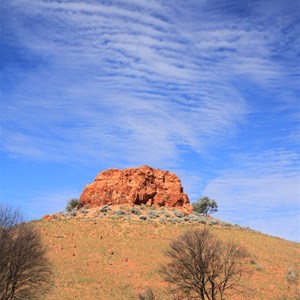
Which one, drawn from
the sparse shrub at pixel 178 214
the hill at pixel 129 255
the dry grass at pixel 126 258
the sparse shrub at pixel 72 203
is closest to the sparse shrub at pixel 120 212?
the hill at pixel 129 255

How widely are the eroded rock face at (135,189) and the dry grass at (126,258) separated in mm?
13254

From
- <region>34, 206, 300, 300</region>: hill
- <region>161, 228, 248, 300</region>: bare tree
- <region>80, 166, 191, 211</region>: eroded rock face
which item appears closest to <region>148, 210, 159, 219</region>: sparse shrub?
<region>34, 206, 300, 300</region>: hill

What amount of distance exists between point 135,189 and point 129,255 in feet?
87.0

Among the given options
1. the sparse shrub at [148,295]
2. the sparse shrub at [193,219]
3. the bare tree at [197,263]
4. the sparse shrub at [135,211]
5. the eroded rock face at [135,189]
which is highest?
the eroded rock face at [135,189]

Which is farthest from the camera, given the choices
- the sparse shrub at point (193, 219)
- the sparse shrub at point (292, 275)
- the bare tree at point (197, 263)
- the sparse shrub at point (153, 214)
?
the sparse shrub at point (193, 219)

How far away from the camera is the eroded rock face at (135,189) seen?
252 ft

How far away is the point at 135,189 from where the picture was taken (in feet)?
251

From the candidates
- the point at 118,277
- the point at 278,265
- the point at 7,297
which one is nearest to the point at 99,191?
the point at 118,277

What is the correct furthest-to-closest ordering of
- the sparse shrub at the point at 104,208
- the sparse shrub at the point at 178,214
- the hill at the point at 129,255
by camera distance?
the sparse shrub at the point at 104,208, the sparse shrub at the point at 178,214, the hill at the point at 129,255

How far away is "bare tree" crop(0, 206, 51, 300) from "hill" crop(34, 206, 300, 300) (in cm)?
832

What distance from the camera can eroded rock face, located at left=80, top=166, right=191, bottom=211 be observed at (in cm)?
7681

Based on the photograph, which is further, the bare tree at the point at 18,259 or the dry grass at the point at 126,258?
the dry grass at the point at 126,258

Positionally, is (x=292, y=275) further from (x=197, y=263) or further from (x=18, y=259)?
(x=18, y=259)

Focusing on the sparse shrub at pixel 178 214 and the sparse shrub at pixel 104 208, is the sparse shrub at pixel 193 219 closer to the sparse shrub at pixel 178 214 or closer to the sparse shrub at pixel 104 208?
the sparse shrub at pixel 178 214
